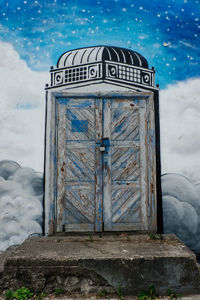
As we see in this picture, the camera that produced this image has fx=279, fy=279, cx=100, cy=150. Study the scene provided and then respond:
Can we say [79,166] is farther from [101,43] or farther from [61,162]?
[101,43]

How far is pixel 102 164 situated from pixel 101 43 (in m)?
1.92

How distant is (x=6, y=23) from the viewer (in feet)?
14.5

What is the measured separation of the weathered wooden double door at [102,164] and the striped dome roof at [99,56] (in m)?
0.58

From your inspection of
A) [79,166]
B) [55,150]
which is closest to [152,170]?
[79,166]

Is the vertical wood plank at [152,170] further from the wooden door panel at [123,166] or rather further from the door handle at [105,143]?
the door handle at [105,143]

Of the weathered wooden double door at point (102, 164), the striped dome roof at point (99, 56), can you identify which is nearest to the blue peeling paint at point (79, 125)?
the weathered wooden double door at point (102, 164)

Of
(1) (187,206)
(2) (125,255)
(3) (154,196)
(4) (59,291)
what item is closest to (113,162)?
(3) (154,196)

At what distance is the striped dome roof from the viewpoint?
4.36m

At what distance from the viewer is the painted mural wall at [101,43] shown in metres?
4.25

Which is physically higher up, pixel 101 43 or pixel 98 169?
pixel 101 43

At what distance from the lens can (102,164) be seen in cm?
433

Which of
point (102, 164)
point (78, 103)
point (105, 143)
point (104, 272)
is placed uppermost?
point (78, 103)

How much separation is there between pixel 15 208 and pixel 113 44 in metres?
2.97

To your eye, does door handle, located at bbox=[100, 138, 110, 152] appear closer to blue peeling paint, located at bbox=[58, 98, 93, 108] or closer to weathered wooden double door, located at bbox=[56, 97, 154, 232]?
weathered wooden double door, located at bbox=[56, 97, 154, 232]
